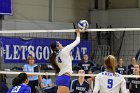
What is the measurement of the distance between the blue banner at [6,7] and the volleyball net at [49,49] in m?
0.62

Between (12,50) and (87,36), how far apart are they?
156 inches

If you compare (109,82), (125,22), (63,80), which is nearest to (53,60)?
(63,80)

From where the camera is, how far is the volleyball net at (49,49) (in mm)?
12336

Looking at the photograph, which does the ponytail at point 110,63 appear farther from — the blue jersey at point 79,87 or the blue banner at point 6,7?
the blue banner at point 6,7

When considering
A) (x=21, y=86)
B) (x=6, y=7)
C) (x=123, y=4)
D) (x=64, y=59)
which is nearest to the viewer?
(x=21, y=86)

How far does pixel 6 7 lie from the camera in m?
12.5

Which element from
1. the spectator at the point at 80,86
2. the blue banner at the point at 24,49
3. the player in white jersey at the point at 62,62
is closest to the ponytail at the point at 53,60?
the player in white jersey at the point at 62,62

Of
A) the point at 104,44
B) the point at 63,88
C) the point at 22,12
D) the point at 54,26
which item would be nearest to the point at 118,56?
the point at 104,44

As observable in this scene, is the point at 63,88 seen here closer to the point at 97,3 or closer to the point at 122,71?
the point at 122,71

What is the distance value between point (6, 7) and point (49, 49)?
6.45 ft

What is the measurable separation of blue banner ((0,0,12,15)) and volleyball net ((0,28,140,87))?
2.05 ft

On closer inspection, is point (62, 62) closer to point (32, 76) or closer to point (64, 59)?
point (64, 59)

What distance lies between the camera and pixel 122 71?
446 inches

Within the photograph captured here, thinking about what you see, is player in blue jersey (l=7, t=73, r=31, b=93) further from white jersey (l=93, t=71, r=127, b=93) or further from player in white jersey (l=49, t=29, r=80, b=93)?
player in white jersey (l=49, t=29, r=80, b=93)
